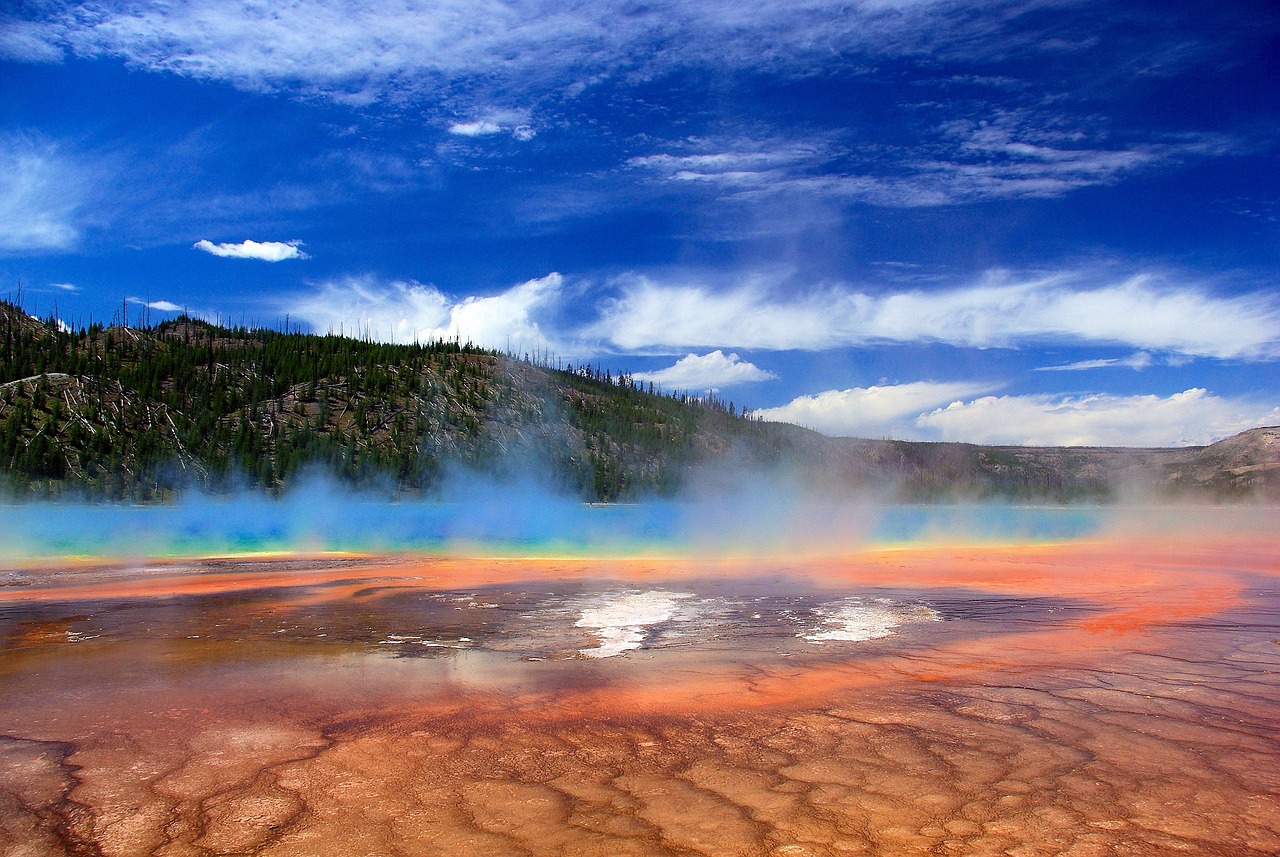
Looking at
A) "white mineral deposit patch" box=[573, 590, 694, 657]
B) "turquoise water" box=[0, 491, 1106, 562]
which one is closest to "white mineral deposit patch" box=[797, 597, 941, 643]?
"white mineral deposit patch" box=[573, 590, 694, 657]

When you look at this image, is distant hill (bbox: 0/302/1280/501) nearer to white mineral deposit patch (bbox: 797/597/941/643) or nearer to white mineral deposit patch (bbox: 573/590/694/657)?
white mineral deposit patch (bbox: 573/590/694/657)

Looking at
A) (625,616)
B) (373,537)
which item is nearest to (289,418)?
(373,537)

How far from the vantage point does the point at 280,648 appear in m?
10.7

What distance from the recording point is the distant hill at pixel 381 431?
90.8 meters

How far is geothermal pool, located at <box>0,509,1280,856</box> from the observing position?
4973 millimetres

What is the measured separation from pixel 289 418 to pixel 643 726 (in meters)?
113

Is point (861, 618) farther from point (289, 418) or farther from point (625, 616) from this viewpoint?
point (289, 418)

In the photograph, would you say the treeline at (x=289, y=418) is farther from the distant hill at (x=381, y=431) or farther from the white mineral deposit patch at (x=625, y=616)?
the white mineral deposit patch at (x=625, y=616)

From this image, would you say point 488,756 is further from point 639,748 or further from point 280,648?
point 280,648

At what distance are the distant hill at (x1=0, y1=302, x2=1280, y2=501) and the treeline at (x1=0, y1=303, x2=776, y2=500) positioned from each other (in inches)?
11.4

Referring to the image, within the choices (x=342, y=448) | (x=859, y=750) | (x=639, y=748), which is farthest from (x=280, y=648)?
(x=342, y=448)

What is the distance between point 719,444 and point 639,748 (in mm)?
146679

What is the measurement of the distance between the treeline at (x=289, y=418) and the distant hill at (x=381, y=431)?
11.4 inches

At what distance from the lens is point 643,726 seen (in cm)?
707
